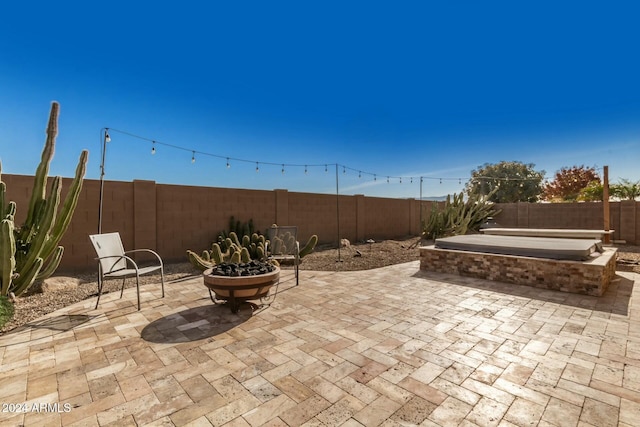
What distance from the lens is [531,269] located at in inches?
175

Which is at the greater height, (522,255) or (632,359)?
(522,255)

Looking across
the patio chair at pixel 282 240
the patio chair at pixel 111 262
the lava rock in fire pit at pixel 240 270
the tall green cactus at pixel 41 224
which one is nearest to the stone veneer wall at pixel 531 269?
the patio chair at pixel 282 240

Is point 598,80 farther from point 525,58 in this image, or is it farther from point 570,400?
point 570,400

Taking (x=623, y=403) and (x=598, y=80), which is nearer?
(x=623, y=403)

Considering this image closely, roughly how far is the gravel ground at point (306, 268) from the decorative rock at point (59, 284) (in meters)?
0.09

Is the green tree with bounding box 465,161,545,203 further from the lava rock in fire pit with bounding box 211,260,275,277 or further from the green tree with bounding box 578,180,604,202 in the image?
the lava rock in fire pit with bounding box 211,260,275,277

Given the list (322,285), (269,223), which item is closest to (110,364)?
(322,285)

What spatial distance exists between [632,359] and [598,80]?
454 inches

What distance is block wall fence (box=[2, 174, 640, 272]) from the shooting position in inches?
219

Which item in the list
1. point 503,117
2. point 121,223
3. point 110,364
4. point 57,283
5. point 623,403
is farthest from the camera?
point 503,117

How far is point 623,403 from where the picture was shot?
5.61 feet

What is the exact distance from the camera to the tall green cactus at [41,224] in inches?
146

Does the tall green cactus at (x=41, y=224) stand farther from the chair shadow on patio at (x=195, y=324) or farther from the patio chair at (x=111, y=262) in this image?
the chair shadow on patio at (x=195, y=324)

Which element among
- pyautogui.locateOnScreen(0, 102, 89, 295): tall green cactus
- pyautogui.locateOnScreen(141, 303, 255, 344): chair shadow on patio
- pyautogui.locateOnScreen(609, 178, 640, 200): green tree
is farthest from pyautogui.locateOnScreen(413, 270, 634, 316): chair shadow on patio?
pyautogui.locateOnScreen(609, 178, 640, 200): green tree
